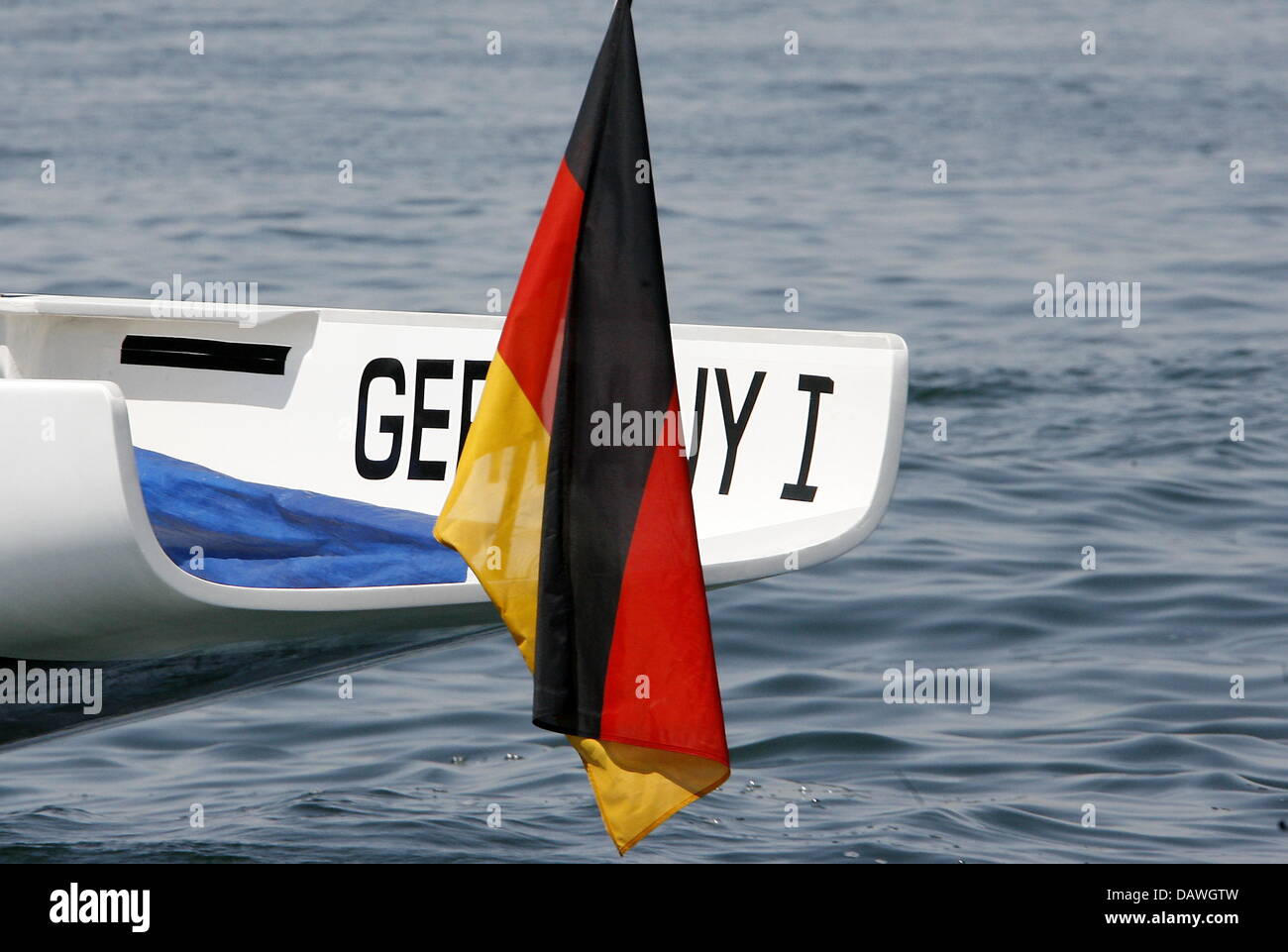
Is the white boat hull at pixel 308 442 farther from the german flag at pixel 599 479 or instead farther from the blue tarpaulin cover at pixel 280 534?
the german flag at pixel 599 479

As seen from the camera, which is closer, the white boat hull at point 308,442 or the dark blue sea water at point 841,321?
the white boat hull at point 308,442

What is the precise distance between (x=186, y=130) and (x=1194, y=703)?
13.4m

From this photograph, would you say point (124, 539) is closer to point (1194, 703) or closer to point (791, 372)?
point (791, 372)

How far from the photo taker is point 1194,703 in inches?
233

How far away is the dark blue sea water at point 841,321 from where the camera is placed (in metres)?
5.07

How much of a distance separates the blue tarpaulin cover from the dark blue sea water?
23 centimetres

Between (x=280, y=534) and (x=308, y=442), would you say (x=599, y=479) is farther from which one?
(x=308, y=442)

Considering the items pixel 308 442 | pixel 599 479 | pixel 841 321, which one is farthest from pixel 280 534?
pixel 841 321

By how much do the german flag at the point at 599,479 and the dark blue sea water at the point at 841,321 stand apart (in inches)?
54.4

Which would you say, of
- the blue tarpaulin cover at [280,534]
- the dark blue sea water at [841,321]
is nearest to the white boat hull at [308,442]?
the blue tarpaulin cover at [280,534]

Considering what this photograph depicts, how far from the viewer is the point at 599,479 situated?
3.03m

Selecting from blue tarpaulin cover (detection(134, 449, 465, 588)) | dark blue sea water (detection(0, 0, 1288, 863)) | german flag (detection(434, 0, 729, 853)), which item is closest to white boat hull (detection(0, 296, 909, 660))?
blue tarpaulin cover (detection(134, 449, 465, 588))

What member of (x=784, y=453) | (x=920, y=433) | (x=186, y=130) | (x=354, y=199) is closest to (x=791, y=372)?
(x=784, y=453)

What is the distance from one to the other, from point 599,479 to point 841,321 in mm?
8313
